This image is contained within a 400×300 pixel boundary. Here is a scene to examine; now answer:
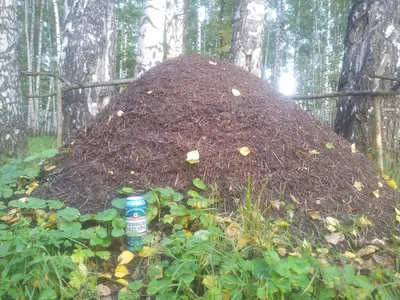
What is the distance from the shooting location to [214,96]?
2785 mm

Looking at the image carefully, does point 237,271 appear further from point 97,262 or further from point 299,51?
point 299,51

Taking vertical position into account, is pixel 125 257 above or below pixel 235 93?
below

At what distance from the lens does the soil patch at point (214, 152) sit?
2.37m

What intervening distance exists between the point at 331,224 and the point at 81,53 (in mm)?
4154

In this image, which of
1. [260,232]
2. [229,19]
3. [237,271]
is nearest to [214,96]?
[260,232]

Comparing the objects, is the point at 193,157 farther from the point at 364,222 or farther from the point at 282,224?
the point at 364,222

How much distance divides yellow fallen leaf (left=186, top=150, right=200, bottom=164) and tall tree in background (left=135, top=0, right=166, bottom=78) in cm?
384

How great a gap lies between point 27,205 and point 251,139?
1.72m

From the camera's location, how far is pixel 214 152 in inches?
97.3

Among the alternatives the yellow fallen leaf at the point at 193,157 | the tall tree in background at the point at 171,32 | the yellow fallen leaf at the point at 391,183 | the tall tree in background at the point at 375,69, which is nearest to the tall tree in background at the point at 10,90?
the yellow fallen leaf at the point at 193,157

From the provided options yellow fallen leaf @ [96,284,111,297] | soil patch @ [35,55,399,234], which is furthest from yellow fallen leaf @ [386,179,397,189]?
yellow fallen leaf @ [96,284,111,297]

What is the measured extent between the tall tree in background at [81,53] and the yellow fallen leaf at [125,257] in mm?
3136

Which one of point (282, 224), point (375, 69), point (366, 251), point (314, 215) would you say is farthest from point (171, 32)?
point (366, 251)

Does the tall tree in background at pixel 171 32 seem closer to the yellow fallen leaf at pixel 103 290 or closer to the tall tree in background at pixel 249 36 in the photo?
the tall tree in background at pixel 249 36
